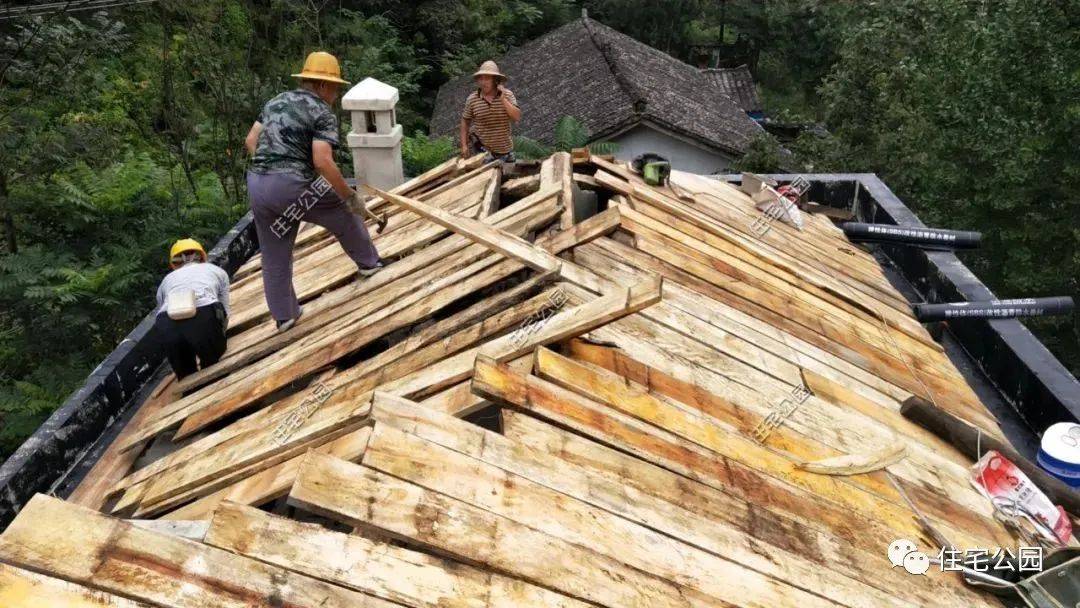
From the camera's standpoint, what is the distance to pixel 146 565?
203cm

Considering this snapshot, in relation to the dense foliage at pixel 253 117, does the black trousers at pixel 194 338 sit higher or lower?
higher

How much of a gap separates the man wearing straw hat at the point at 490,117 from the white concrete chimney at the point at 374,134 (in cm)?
78

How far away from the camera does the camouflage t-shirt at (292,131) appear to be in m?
4.85

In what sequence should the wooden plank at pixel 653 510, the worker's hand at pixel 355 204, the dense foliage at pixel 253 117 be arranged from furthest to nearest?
the dense foliage at pixel 253 117 < the worker's hand at pixel 355 204 < the wooden plank at pixel 653 510

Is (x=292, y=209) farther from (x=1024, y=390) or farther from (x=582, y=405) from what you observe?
(x=1024, y=390)

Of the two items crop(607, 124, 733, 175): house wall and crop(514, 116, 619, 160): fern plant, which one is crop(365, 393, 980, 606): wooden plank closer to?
crop(514, 116, 619, 160): fern plant

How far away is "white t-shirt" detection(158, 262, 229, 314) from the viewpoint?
493cm

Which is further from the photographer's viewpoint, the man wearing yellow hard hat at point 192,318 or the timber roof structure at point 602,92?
the timber roof structure at point 602,92

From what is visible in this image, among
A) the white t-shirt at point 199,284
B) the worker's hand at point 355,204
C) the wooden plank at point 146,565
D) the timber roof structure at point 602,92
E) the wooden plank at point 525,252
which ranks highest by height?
the wooden plank at point 146,565

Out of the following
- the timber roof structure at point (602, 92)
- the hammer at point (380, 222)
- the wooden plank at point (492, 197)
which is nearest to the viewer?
the wooden plank at point (492, 197)

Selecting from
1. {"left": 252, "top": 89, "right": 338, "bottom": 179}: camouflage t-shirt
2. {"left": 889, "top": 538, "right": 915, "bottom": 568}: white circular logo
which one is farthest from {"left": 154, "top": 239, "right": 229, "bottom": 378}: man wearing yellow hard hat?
{"left": 889, "top": 538, "right": 915, "bottom": 568}: white circular logo

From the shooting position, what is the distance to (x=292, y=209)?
16.2 feet

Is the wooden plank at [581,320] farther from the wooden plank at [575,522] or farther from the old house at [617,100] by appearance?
the old house at [617,100]

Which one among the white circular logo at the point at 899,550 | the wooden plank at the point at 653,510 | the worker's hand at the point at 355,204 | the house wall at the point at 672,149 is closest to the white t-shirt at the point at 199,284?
the worker's hand at the point at 355,204
